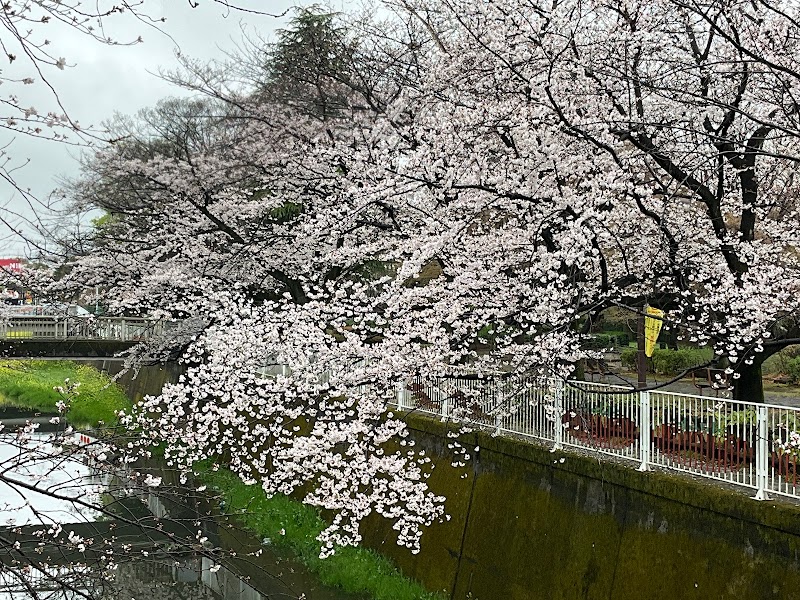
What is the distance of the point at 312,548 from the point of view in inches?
527

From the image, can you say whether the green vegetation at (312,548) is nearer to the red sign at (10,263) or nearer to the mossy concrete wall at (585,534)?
the mossy concrete wall at (585,534)

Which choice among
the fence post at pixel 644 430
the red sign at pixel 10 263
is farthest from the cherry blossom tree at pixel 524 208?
the red sign at pixel 10 263

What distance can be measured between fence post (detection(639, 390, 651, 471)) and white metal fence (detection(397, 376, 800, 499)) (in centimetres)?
1

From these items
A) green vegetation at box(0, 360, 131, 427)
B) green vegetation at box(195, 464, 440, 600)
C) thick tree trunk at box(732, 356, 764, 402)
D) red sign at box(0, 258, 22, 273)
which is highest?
red sign at box(0, 258, 22, 273)

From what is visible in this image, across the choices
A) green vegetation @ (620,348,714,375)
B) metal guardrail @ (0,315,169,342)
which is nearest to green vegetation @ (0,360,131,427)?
metal guardrail @ (0,315,169,342)

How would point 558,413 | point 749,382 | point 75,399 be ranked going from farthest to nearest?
point 75,399 → point 749,382 → point 558,413

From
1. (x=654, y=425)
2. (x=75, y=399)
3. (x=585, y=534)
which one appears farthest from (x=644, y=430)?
(x=75, y=399)

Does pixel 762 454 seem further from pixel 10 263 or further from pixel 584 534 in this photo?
pixel 10 263

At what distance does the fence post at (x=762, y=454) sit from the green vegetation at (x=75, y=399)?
2074cm

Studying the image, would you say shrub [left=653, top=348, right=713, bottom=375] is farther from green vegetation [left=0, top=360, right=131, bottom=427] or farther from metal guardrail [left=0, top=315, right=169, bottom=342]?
green vegetation [left=0, top=360, right=131, bottom=427]

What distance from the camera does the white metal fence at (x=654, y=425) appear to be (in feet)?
23.1

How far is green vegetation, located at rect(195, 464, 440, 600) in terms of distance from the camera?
11.4m

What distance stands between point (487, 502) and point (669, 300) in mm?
3602

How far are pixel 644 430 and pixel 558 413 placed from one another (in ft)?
4.59
